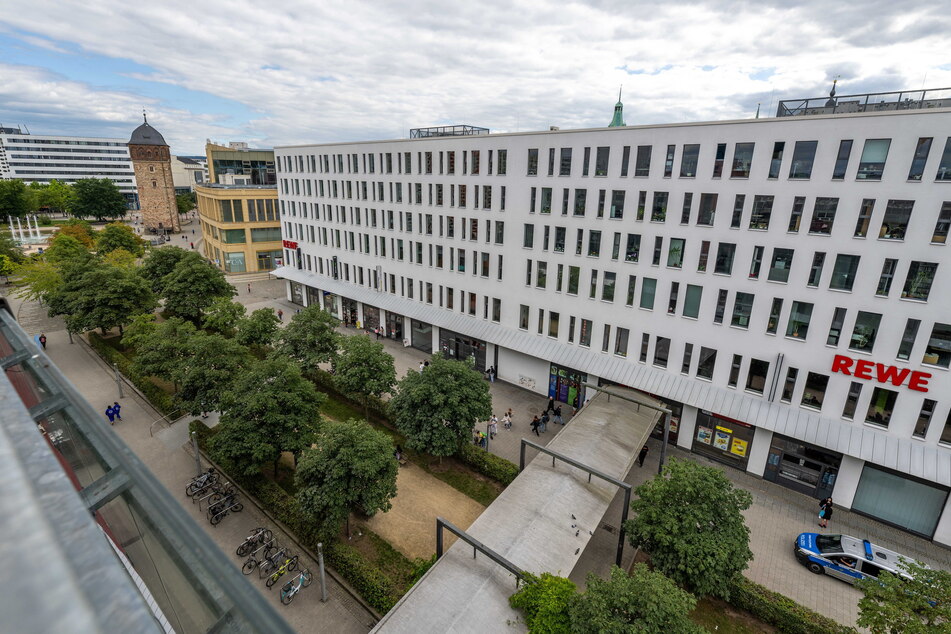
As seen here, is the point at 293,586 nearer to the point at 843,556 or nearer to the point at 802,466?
the point at 843,556

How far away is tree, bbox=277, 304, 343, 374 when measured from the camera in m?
31.0

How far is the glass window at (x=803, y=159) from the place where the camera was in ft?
73.5

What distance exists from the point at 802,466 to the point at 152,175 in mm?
112889

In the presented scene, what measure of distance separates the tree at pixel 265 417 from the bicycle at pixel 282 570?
3.96 meters

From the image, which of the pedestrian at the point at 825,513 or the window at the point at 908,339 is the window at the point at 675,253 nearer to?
the window at the point at 908,339

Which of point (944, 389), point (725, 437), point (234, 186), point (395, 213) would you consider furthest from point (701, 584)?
point (234, 186)

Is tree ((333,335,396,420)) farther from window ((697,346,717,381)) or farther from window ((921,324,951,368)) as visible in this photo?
window ((921,324,951,368))

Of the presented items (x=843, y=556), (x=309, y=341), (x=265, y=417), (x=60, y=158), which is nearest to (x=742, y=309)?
(x=843, y=556)

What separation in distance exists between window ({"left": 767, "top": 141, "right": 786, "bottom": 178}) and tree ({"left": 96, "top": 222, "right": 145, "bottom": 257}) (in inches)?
2876

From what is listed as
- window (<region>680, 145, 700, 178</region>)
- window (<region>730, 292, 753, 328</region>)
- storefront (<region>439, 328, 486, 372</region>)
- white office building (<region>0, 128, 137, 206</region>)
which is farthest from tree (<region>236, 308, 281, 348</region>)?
white office building (<region>0, 128, 137, 206</region>)

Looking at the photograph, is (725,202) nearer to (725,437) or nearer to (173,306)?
(725,437)

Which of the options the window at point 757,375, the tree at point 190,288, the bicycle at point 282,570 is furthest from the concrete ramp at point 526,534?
the tree at point 190,288

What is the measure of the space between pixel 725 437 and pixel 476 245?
20.2 m

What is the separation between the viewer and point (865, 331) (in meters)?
22.4
